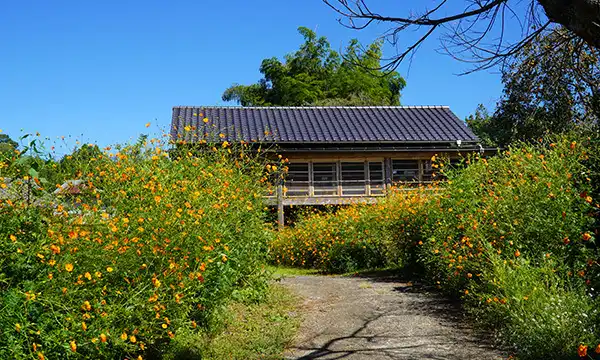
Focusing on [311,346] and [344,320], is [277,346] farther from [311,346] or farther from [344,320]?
[344,320]

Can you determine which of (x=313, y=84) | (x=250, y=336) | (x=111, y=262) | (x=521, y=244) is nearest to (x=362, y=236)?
(x=521, y=244)

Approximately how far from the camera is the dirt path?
16.4 feet

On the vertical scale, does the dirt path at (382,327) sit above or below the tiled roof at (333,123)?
below

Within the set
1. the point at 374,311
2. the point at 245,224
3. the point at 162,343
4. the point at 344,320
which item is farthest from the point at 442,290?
the point at 162,343

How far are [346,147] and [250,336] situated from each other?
17.5 m

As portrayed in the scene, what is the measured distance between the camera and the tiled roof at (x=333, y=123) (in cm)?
2269

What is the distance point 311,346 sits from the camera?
534 centimetres

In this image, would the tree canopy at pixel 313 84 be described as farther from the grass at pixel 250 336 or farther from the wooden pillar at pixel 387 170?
the grass at pixel 250 336

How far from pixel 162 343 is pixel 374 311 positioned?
8.98 feet

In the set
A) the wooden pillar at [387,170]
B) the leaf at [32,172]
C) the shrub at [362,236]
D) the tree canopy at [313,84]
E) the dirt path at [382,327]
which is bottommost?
the dirt path at [382,327]

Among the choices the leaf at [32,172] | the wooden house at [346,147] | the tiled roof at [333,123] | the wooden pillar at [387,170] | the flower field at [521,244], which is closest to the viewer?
the leaf at [32,172]

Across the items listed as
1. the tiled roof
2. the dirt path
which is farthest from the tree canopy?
the dirt path

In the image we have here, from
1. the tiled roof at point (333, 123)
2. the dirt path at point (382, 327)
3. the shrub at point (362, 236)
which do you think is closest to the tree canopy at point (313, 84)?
the tiled roof at point (333, 123)

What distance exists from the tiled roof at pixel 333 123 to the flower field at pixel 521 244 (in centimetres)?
1254
